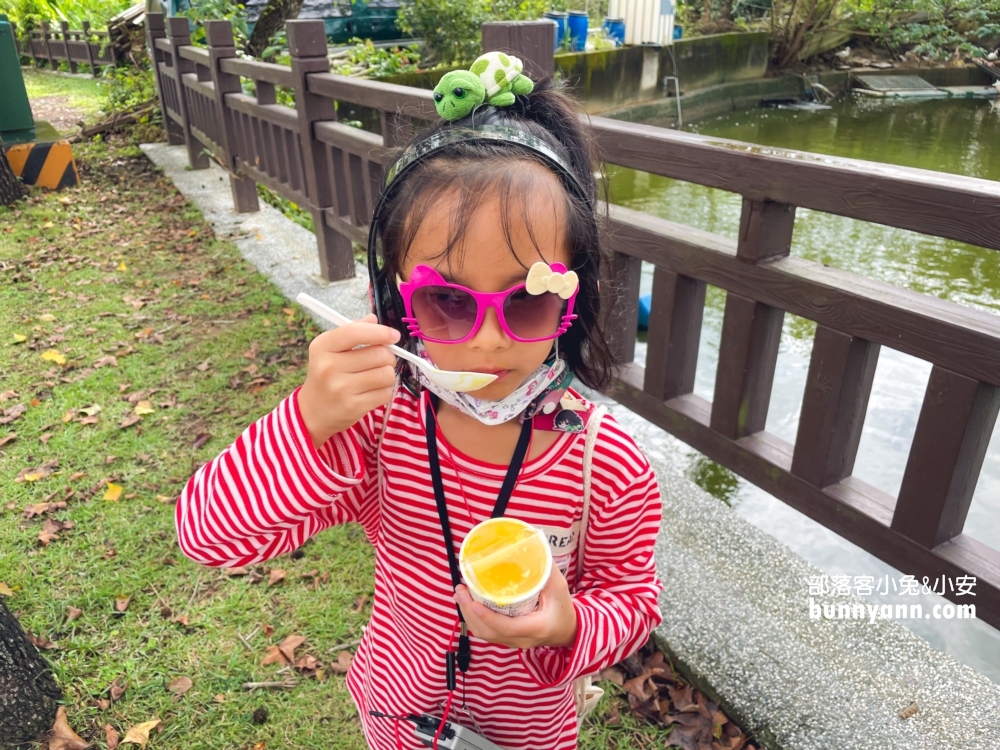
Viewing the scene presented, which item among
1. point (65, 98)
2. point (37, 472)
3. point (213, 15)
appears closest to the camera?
point (37, 472)

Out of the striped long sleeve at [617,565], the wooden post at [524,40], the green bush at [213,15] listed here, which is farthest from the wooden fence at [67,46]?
the striped long sleeve at [617,565]

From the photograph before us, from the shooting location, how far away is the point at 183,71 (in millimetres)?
7910

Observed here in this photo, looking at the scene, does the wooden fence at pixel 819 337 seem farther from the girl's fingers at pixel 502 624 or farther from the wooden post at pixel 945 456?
the girl's fingers at pixel 502 624

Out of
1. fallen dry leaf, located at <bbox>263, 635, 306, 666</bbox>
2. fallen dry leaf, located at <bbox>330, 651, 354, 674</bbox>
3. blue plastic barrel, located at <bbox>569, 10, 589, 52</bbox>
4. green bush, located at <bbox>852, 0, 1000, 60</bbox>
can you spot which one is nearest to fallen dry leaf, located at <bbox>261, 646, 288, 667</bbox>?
fallen dry leaf, located at <bbox>263, 635, 306, 666</bbox>

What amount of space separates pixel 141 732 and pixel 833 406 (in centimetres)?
210

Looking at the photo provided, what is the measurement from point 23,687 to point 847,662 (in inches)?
87.4

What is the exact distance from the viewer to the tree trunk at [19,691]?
186 cm

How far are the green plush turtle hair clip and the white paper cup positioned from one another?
634mm

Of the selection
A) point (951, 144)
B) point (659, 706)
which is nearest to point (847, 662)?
point (659, 706)

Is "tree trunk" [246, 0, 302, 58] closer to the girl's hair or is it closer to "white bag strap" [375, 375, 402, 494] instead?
the girl's hair

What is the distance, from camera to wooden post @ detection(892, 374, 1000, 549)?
5.61ft

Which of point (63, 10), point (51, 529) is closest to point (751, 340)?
point (51, 529)

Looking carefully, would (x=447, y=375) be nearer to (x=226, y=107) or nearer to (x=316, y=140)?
(x=316, y=140)

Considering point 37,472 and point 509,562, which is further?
point 37,472
